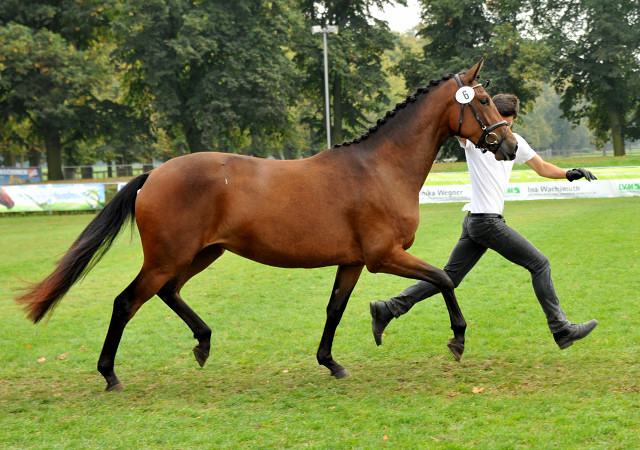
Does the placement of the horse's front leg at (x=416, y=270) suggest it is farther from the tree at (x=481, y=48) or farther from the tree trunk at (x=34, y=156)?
the tree trunk at (x=34, y=156)

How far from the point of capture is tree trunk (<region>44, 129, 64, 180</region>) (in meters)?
40.5

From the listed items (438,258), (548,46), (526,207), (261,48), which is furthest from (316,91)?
(438,258)

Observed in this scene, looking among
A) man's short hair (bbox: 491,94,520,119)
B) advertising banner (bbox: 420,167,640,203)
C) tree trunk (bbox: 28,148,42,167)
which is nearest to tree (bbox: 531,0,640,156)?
advertising banner (bbox: 420,167,640,203)

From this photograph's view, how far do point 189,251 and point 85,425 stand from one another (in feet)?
4.93

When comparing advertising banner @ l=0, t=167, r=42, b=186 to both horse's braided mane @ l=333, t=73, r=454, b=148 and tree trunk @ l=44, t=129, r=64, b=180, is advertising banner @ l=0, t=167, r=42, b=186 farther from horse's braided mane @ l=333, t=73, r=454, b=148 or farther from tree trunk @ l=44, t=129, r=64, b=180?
horse's braided mane @ l=333, t=73, r=454, b=148

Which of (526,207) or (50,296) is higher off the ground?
(50,296)

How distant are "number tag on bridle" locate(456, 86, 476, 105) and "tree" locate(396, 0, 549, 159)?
35563mm

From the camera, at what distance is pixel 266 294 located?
9.92 m

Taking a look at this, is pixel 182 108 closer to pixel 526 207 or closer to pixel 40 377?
pixel 526 207

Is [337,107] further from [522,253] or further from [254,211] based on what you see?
[254,211]

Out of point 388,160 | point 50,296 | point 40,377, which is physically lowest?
point 40,377

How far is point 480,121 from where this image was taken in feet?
→ 17.9

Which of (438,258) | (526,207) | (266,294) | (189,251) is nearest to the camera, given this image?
(189,251)

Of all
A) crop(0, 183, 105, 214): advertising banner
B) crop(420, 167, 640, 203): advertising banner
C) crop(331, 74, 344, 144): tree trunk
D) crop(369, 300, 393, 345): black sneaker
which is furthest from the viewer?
crop(331, 74, 344, 144): tree trunk
